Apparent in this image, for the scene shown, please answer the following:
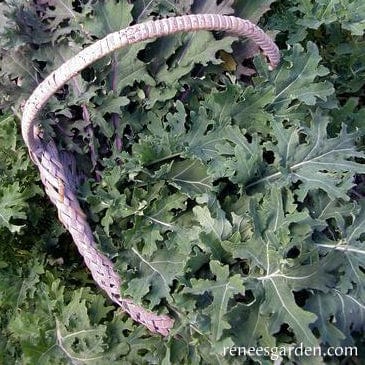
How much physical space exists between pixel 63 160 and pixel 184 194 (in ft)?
1.46

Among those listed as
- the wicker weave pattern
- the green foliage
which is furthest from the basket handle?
the green foliage

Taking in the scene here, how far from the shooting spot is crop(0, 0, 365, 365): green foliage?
63.3 inches

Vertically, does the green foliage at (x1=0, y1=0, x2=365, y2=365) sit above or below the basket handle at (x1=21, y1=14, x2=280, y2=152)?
below

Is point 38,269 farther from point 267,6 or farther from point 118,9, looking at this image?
point 267,6

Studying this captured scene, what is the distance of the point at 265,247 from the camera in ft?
5.27

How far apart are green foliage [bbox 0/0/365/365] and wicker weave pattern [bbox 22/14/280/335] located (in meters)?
0.05

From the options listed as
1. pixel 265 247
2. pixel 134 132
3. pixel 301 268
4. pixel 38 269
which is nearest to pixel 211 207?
pixel 265 247

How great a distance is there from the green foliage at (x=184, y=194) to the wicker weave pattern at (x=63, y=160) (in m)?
0.05

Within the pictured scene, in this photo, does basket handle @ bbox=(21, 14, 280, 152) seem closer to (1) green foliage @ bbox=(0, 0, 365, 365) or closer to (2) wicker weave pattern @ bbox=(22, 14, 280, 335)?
(2) wicker weave pattern @ bbox=(22, 14, 280, 335)

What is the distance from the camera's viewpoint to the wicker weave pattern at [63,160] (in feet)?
5.03

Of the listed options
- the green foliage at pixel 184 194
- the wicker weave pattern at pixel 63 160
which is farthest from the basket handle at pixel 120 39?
the green foliage at pixel 184 194

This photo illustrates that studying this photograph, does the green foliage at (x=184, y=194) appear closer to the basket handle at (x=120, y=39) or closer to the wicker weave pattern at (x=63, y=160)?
the wicker weave pattern at (x=63, y=160)

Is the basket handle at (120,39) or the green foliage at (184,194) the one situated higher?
the basket handle at (120,39)

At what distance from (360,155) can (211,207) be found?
51 cm
